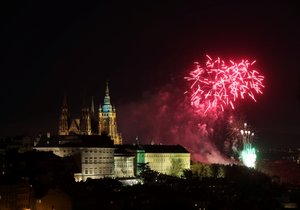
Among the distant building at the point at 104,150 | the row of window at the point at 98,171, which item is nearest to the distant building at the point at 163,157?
the distant building at the point at 104,150

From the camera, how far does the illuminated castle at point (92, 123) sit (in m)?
75.8

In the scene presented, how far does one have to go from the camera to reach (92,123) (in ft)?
257

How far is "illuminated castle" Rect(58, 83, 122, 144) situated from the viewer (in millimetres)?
75812

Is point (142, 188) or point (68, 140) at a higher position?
point (68, 140)

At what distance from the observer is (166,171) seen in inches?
2798

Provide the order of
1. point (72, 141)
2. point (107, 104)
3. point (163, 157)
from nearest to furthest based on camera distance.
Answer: point (72, 141) → point (163, 157) → point (107, 104)

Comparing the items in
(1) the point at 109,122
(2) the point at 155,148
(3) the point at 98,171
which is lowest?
(3) the point at 98,171

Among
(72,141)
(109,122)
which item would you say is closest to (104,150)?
(72,141)

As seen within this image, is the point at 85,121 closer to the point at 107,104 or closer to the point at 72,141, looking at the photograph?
the point at 107,104

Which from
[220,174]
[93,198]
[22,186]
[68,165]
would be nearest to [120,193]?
[93,198]

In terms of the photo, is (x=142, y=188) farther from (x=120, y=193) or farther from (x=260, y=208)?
(x=260, y=208)

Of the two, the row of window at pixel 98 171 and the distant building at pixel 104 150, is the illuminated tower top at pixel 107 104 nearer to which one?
the distant building at pixel 104 150

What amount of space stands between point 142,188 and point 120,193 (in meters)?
A: 3.80

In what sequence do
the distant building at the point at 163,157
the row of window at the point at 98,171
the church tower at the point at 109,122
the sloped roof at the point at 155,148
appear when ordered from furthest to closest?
the church tower at the point at 109,122, the sloped roof at the point at 155,148, the distant building at the point at 163,157, the row of window at the point at 98,171
